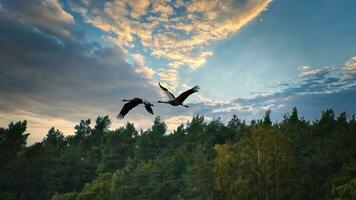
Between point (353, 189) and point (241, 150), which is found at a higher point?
point (241, 150)

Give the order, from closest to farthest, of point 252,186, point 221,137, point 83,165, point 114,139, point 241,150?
1. point 252,186
2. point 241,150
3. point 83,165
4. point 221,137
5. point 114,139

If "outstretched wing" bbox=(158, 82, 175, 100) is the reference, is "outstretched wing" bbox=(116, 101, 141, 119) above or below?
below

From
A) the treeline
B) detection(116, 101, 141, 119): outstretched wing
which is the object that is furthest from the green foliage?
detection(116, 101, 141, 119): outstretched wing

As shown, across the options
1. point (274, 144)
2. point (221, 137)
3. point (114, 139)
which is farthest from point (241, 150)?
point (114, 139)

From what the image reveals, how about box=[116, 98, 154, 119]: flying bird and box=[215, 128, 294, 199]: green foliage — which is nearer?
box=[116, 98, 154, 119]: flying bird

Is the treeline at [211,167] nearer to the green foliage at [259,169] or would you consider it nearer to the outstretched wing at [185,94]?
the green foliage at [259,169]

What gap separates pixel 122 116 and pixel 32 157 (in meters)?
66.1

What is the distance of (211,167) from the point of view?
51812mm

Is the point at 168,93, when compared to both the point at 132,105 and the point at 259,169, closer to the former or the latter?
the point at 132,105

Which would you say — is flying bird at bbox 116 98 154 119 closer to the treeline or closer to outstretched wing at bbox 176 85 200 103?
outstretched wing at bbox 176 85 200 103

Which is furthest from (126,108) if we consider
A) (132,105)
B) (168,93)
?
(168,93)

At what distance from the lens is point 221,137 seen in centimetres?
8594

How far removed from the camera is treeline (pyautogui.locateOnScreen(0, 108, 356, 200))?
46.1 m

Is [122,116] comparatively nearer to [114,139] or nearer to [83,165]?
[83,165]
